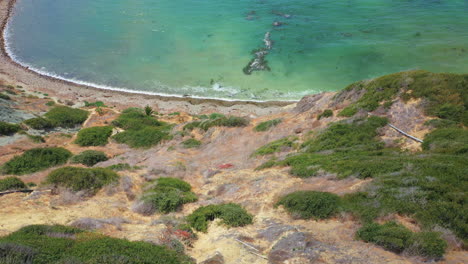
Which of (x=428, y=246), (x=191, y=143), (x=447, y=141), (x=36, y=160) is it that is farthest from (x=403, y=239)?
(x=36, y=160)

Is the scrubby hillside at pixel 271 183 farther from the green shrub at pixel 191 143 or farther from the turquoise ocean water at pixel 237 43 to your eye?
the turquoise ocean water at pixel 237 43

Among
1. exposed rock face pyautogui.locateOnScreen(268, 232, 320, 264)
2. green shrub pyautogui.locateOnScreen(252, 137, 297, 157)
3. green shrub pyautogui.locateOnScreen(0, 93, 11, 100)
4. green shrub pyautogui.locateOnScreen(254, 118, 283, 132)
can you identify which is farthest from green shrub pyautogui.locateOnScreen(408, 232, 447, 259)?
→ green shrub pyautogui.locateOnScreen(0, 93, 11, 100)

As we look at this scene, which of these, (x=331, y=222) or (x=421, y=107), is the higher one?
(x=421, y=107)

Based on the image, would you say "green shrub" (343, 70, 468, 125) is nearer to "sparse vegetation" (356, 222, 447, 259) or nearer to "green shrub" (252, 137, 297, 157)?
"green shrub" (252, 137, 297, 157)

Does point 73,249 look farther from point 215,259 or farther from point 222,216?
point 222,216

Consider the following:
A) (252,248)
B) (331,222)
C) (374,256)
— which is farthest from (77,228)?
(374,256)

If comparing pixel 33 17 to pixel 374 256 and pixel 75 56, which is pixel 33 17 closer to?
pixel 75 56
